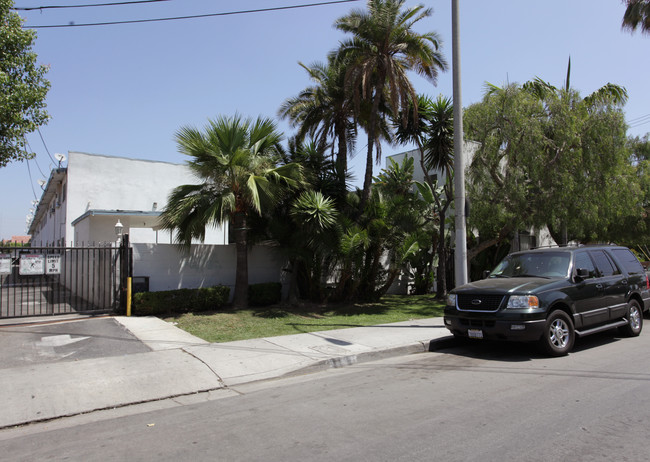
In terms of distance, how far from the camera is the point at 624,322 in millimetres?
9148

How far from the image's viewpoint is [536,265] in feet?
29.5

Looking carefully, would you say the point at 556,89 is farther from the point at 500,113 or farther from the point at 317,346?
the point at 317,346

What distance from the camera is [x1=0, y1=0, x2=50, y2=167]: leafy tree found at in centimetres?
923

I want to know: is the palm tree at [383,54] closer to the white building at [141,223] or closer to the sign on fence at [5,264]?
the white building at [141,223]

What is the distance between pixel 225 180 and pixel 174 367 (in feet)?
20.6

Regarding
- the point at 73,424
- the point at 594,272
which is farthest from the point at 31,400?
the point at 594,272

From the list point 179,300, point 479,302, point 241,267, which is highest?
point 241,267

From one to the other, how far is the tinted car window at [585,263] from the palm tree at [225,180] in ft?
23.9

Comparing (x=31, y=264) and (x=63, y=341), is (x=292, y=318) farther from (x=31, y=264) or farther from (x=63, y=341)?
(x=31, y=264)

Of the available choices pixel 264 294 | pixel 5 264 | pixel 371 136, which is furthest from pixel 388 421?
pixel 371 136

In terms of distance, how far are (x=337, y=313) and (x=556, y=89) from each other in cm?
1025

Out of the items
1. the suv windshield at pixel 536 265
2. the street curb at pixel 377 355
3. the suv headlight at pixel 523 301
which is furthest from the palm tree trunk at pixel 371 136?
the suv headlight at pixel 523 301

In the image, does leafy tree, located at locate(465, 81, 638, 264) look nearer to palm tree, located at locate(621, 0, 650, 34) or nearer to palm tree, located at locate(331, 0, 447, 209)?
palm tree, located at locate(331, 0, 447, 209)

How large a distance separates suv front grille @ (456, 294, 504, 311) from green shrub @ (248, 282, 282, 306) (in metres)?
6.84
